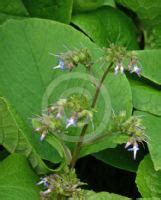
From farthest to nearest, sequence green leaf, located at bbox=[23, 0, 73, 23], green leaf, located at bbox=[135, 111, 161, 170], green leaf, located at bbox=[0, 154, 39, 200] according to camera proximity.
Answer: green leaf, located at bbox=[23, 0, 73, 23]
green leaf, located at bbox=[135, 111, 161, 170]
green leaf, located at bbox=[0, 154, 39, 200]

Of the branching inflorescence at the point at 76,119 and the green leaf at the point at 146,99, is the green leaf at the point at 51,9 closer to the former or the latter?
the green leaf at the point at 146,99

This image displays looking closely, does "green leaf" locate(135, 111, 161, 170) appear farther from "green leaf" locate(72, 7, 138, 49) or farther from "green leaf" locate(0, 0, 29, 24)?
"green leaf" locate(0, 0, 29, 24)

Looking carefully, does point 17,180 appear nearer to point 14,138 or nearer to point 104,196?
point 14,138

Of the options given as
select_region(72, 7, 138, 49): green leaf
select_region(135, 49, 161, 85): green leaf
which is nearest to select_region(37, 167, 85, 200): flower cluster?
select_region(135, 49, 161, 85): green leaf

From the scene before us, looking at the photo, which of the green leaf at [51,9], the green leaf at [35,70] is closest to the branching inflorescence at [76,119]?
the green leaf at [35,70]

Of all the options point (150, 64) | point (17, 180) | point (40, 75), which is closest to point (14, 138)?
point (17, 180)

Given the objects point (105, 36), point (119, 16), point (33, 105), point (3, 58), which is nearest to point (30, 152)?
point (33, 105)

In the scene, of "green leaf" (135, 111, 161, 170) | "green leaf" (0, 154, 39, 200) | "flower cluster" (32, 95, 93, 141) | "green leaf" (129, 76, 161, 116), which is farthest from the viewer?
"green leaf" (129, 76, 161, 116)
